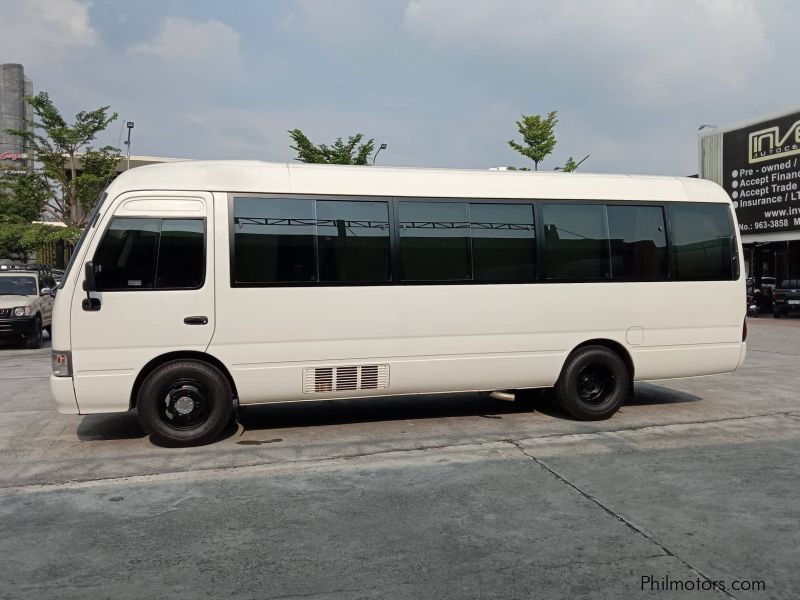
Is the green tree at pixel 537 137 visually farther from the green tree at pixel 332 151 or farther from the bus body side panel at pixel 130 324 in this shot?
the bus body side panel at pixel 130 324

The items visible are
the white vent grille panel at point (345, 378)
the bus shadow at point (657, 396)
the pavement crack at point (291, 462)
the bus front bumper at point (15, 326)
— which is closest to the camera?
the pavement crack at point (291, 462)

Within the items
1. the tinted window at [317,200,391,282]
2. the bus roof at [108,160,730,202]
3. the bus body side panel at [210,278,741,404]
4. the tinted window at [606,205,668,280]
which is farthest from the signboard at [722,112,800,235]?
the tinted window at [317,200,391,282]

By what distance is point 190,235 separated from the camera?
6.08m

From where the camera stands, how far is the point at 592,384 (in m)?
7.32

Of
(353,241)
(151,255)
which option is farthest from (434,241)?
(151,255)

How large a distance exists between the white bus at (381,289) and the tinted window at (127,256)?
13 millimetres

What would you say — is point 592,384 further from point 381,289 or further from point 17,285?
point 17,285

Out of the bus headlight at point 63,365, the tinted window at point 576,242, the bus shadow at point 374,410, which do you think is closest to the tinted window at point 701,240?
the tinted window at point 576,242

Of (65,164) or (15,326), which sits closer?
(15,326)

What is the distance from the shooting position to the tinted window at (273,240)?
6.20 meters

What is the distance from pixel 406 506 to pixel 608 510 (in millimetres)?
1392

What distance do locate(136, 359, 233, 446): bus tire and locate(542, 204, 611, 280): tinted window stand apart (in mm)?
3636

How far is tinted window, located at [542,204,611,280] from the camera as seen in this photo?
7.11m

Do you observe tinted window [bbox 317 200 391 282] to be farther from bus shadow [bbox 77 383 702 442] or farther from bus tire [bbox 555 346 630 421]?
bus tire [bbox 555 346 630 421]
